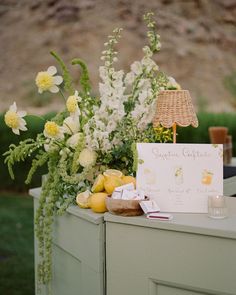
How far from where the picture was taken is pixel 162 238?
136 cm

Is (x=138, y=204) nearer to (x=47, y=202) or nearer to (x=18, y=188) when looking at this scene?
(x=47, y=202)

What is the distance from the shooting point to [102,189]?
1565 mm

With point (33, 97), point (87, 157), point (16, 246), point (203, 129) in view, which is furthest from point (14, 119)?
point (33, 97)

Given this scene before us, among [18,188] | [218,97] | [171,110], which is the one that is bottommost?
[18,188]

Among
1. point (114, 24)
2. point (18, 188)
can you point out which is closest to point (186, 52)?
point (114, 24)

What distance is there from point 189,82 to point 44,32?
226 cm

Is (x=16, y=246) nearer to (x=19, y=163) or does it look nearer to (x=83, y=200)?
(x=19, y=163)

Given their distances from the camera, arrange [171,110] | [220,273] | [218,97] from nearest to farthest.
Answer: [220,273], [171,110], [218,97]

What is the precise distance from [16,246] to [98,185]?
270cm

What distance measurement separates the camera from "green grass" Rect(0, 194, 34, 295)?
3.25m

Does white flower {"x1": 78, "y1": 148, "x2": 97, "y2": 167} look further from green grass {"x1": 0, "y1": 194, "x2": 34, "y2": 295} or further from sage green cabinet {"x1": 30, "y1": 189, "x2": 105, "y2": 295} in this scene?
green grass {"x1": 0, "y1": 194, "x2": 34, "y2": 295}

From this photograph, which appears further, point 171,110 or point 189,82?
point 189,82

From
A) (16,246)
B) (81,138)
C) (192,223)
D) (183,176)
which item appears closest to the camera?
(192,223)

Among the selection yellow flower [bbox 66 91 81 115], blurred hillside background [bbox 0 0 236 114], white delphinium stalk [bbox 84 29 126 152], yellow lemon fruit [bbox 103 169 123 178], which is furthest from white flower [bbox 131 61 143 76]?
blurred hillside background [bbox 0 0 236 114]
